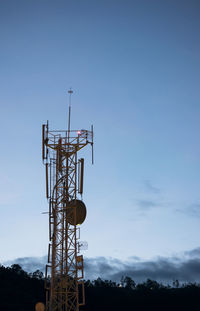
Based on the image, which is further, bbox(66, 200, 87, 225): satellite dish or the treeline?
the treeline

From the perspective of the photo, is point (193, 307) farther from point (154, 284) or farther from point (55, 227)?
point (55, 227)

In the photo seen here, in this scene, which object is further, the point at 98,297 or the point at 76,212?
the point at 98,297

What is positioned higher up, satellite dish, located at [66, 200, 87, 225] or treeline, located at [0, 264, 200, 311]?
satellite dish, located at [66, 200, 87, 225]

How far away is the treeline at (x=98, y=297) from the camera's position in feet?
277

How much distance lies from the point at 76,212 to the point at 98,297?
8011 centimetres

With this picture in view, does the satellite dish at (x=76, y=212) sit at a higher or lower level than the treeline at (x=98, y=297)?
higher

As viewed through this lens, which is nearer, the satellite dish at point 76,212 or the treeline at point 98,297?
the satellite dish at point 76,212

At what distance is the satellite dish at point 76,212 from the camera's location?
33719mm

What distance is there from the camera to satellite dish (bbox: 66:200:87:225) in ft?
111

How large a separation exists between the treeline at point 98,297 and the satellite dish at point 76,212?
48488mm

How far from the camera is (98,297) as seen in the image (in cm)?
10806

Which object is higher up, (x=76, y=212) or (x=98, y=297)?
(x=76, y=212)

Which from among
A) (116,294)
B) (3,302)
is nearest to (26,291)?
(3,302)

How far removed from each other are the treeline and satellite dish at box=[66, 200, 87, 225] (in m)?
48.5
